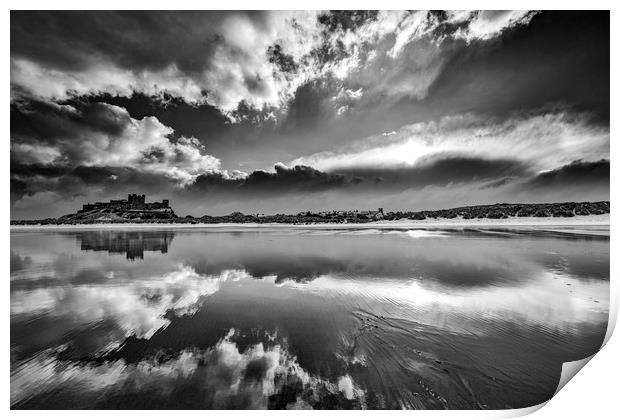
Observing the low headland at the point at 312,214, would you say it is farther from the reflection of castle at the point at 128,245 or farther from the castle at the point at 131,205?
the reflection of castle at the point at 128,245

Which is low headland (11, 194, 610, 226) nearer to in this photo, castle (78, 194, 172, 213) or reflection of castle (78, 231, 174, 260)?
castle (78, 194, 172, 213)

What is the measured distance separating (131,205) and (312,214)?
12.4 meters

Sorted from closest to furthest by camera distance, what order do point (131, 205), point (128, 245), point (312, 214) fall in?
1. point (128, 245)
2. point (131, 205)
3. point (312, 214)

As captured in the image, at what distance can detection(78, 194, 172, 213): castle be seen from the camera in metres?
12.0

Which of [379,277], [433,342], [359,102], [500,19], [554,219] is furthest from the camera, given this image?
[554,219]

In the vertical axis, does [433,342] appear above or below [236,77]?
below

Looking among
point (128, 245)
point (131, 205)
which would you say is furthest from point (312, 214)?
point (128, 245)

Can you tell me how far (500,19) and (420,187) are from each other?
18.8 ft

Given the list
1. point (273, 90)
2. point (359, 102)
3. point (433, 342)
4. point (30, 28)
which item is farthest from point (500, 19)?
point (30, 28)

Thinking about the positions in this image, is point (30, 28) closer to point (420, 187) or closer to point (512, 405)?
point (512, 405)

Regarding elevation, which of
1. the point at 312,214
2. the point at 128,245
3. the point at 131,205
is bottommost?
the point at 128,245

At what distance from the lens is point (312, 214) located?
21375 millimetres

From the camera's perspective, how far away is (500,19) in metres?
5.24

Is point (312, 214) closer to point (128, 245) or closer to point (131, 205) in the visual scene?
point (131, 205)
